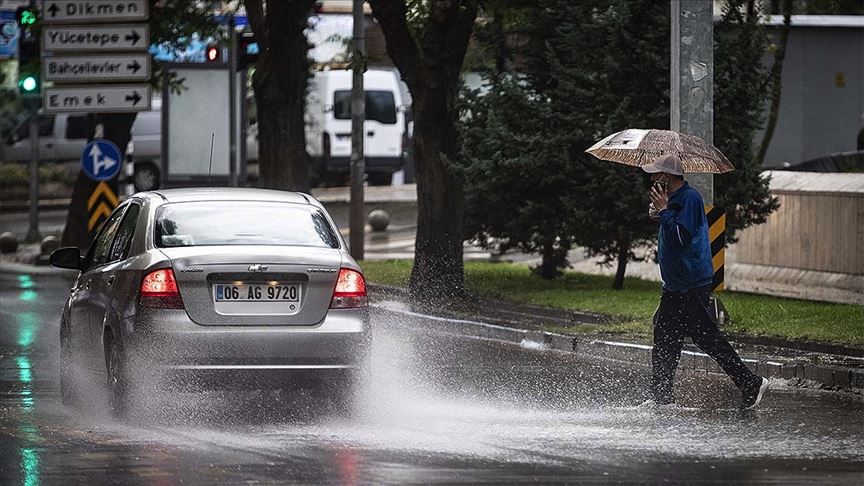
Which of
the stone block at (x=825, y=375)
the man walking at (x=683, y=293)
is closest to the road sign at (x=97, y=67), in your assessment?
the stone block at (x=825, y=375)

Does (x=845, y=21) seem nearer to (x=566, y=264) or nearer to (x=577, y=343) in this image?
(x=566, y=264)

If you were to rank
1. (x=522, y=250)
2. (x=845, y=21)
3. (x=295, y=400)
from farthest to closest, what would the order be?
(x=845, y=21), (x=522, y=250), (x=295, y=400)

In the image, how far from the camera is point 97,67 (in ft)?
85.9

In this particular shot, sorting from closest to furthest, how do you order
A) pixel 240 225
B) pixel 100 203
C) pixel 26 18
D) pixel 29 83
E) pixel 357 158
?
1. pixel 240 225
2. pixel 100 203
3. pixel 357 158
4. pixel 26 18
5. pixel 29 83

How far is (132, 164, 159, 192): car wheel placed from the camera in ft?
135

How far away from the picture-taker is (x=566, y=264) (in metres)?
23.3

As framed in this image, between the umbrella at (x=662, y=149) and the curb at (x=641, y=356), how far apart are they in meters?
1.69

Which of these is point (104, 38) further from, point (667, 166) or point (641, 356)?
point (667, 166)

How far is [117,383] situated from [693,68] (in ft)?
24.6

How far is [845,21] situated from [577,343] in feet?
58.6

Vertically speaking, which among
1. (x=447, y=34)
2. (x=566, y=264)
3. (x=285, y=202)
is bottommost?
(x=566, y=264)

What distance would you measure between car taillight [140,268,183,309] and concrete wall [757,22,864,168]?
2264 centimetres

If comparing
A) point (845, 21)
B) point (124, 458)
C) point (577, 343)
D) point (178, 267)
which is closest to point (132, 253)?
point (178, 267)

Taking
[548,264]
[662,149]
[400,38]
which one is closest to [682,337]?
[662,149]
